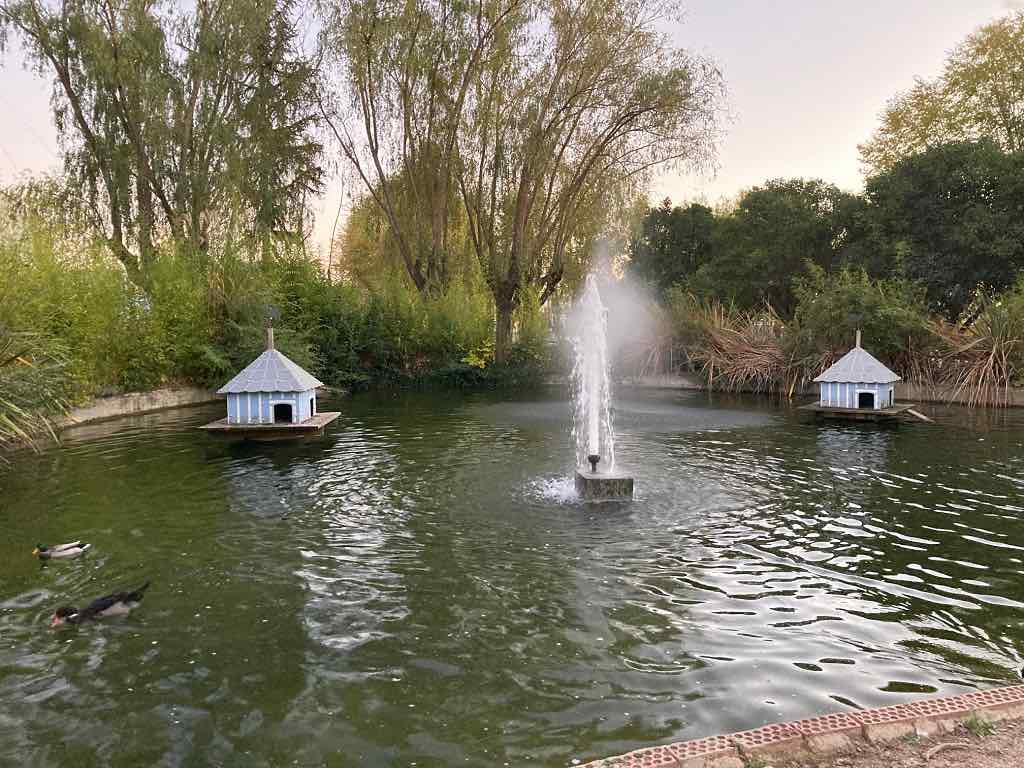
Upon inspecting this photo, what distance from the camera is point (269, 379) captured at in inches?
559

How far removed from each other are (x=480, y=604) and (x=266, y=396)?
9.54 meters

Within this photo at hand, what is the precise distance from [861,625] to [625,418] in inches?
477

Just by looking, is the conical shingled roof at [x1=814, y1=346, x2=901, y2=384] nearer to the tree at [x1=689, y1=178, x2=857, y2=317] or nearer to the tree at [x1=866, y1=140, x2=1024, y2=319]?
the tree at [x1=866, y1=140, x2=1024, y2=319]

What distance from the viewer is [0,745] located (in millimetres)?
3922

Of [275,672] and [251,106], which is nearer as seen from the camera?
[275,672]

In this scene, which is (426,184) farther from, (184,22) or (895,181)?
(895,181)

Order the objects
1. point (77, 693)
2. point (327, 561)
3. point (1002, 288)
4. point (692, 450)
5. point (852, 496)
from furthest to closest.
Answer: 1. point (1002, 288)
2. point (692, 450)
3. point (852, 496)
4. point (327, 561)
5. point (77, 693)

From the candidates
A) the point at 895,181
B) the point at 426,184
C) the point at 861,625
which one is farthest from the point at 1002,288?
the point at 861,625

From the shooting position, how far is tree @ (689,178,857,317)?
99.7ft

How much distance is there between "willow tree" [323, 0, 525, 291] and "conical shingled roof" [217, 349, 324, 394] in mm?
15000

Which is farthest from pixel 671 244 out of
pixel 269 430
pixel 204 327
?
pixel 269 430

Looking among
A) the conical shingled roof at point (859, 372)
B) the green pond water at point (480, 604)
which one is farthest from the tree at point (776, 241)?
the green pond water at point (480, 604)

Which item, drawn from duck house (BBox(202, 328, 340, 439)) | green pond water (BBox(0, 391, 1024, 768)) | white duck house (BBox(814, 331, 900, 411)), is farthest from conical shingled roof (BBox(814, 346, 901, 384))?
duck house (BBox(202, 328, 340, 439))

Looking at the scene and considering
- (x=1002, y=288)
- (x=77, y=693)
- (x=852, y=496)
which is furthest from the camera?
(x=1002, y=288)
